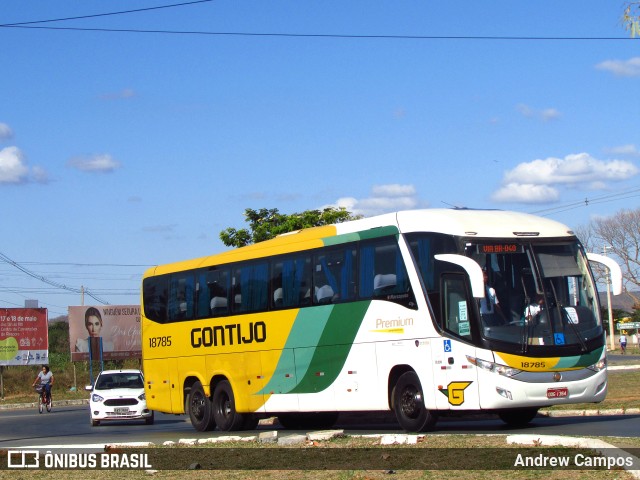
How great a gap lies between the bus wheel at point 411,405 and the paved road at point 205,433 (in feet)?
0.98

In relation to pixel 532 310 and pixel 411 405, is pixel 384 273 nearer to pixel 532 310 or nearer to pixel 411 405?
pixel 411 405

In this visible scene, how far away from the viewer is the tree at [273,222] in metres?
41.0

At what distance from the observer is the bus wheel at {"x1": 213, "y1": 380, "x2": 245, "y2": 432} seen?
2242 centimetres

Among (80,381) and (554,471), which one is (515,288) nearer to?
(554,471)

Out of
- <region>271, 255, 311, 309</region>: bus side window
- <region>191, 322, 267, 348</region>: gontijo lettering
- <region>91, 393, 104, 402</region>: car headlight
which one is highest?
<region>271, 255, 311, 309</region>: bus side window

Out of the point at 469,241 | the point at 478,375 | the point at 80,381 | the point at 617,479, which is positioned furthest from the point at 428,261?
the point at 80,381

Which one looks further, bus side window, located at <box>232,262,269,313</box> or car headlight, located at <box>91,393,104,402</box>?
car headlight, located at <box>91,393,104,402</box>

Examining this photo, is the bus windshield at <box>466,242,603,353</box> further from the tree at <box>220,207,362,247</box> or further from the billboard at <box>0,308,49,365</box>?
the billboard at <box>0,308,49,365</box>

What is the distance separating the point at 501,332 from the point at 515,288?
795 mm

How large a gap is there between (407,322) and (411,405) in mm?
1413

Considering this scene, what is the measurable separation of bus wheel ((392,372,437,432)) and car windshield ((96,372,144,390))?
14702 millimetres

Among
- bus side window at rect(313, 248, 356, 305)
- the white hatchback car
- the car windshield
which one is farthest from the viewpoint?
the car windshield

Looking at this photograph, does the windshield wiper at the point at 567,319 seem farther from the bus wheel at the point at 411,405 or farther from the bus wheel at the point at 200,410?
the bus wheel at the point at 200,410

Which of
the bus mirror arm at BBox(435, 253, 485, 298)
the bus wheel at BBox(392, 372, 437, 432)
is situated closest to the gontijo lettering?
the bus wheel at BBox(392, 372, 437, 432)
